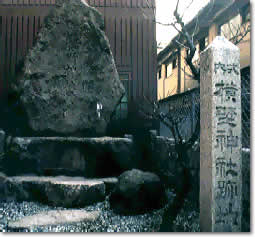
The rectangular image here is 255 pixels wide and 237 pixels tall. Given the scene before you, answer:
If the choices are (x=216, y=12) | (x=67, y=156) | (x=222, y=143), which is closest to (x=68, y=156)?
(x=67, y=156)

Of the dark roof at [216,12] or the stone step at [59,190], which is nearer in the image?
the stone step at [59,190]

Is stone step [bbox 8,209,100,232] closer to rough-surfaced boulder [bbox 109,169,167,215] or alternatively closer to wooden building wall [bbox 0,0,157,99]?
rough-surfaced boulder [bbox 109,169,167,215]

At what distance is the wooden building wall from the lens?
750 centimetres

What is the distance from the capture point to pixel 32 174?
5730 mm

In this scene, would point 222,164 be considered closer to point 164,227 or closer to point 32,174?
point 164,227

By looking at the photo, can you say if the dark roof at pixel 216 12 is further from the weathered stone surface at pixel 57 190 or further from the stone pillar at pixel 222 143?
the weathered stone surface at pixel 57 190

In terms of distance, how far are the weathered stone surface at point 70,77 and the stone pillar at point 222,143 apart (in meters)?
3.22

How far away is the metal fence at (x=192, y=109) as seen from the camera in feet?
12.1

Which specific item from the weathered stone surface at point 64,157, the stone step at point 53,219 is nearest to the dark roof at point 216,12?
the weathered stone surface at point 64,157

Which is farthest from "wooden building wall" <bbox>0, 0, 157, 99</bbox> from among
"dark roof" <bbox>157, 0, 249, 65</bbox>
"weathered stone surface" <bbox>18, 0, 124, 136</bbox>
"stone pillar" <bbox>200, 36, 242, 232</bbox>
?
"stone pillar" <bbox>200, 36, 242, 232</bbox>

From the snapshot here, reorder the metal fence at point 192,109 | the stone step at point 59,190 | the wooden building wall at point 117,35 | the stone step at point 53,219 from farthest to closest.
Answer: the wooden building wall at point 117,35 → the stone step at point 59,190 → the stone step at point 53,219 → the metal fence at point 192,109

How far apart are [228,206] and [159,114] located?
1775 millimetres

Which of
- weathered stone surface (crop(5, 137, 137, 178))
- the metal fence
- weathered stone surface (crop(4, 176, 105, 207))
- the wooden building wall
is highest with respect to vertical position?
the wooden building wall

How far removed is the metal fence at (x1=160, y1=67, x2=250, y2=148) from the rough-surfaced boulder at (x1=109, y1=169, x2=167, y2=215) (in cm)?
120
